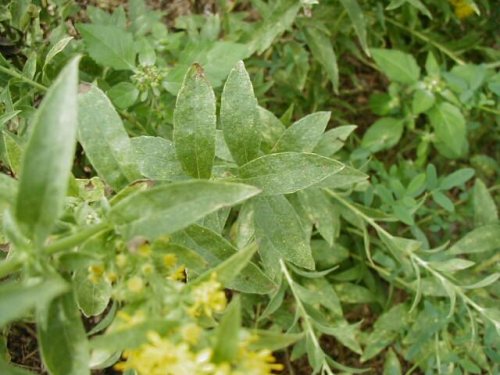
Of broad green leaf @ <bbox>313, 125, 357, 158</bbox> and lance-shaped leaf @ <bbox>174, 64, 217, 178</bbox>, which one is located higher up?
lance-shaped leaf @ <bbox>174, 64, 217, 178</bbox>

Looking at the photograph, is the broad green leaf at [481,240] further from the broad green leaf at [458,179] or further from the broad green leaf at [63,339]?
the broad green leaf at [63,339]

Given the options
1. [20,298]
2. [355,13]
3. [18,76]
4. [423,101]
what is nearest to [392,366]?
[423,101]

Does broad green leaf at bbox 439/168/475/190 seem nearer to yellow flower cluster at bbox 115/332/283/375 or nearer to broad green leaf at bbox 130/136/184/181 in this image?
broad green leaf at bbox 130/136/184/181

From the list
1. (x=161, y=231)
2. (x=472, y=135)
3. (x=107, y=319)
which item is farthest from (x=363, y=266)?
(x=161, y=231)

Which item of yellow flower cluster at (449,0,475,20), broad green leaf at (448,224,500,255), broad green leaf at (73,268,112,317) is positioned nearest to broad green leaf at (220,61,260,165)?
broad green leaf at (73,268,112,317)

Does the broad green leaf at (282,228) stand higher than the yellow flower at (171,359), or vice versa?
the yellow flower at (171,359)

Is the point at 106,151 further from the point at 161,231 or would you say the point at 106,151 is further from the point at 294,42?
the point at 294,42

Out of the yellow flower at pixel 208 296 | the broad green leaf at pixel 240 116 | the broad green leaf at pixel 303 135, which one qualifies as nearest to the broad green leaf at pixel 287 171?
the broad green leaf at pixel 240 116

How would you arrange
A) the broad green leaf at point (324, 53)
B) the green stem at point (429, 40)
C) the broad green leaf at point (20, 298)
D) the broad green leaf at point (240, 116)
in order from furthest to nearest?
1. the green stem at point (429, 40)
2. the broad green leaf at point (324, 53)
3. the broad green leaf at point (240, 116)
4. the broad green leaf at point (20, 298)
